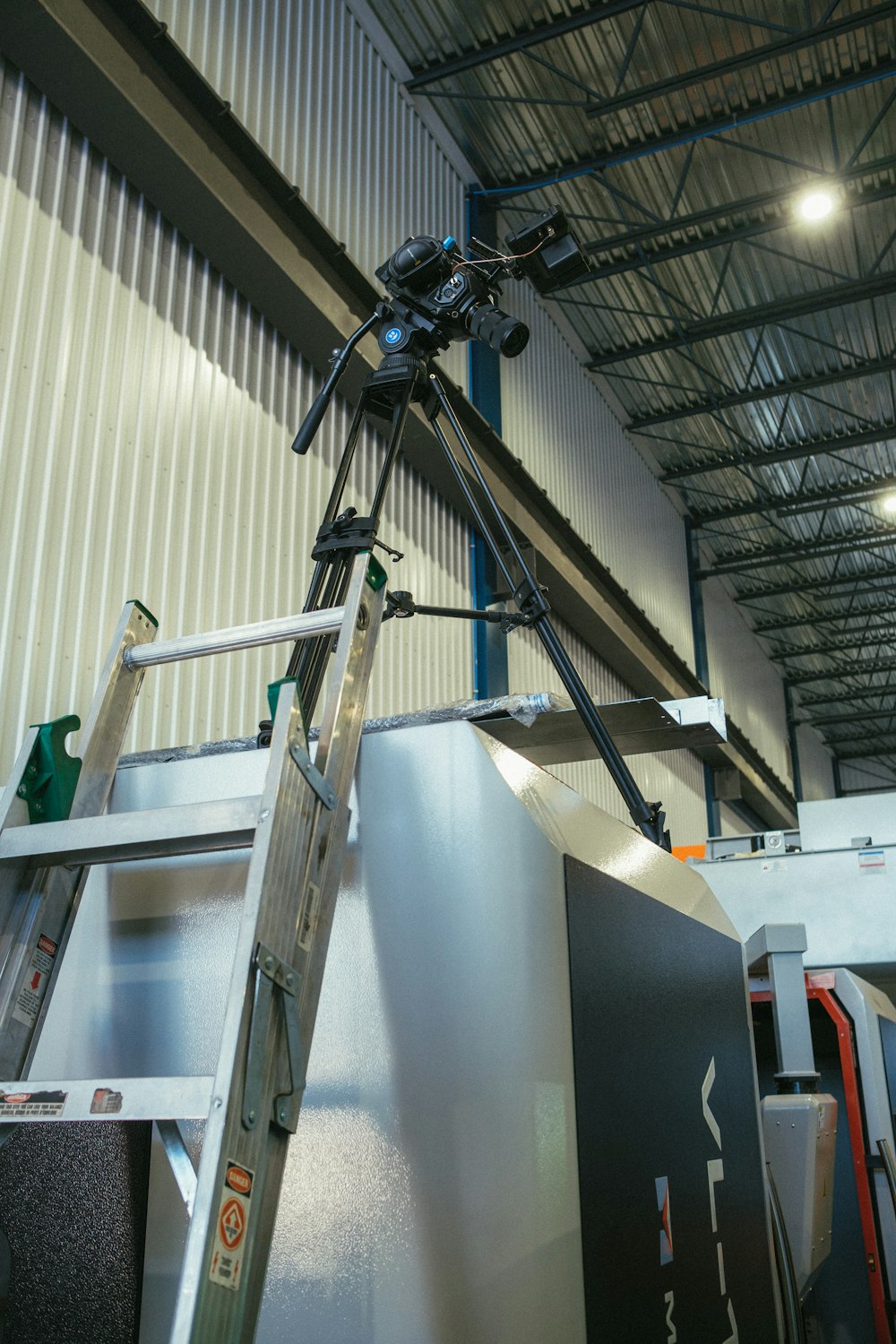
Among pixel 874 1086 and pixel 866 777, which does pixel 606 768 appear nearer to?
pixel 874 1086

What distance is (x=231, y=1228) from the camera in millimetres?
1263

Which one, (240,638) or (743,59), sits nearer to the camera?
(240,638)

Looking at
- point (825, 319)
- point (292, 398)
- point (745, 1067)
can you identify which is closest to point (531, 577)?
point (745, 1067)

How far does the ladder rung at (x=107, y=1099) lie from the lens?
1331 millimetres

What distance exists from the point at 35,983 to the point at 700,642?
35.4ft

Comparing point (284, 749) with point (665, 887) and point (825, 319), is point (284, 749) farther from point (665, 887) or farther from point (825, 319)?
point (825, 319)

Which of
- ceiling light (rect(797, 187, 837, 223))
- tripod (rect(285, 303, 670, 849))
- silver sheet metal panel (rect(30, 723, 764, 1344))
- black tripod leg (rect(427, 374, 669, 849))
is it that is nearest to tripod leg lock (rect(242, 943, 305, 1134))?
silver sheet metal panel (rect(30, 723, 764, 1344))

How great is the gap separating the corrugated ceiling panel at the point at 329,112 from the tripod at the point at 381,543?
7.83 ft

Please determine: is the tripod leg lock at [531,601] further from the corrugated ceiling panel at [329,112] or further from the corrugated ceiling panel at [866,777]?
the corrugated ceiling panel at [866,777]

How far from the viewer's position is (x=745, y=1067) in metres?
2.86

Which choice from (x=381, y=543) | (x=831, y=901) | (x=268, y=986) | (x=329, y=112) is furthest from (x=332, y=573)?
(x=329, y=112)

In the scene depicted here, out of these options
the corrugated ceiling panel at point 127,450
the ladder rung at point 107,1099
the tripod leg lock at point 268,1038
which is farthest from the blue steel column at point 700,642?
the ladder rung at point 107,1099

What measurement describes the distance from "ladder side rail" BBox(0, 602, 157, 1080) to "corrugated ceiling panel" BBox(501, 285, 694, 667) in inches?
216

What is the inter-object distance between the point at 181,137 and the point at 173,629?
5.92 ft
